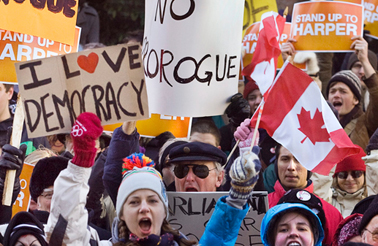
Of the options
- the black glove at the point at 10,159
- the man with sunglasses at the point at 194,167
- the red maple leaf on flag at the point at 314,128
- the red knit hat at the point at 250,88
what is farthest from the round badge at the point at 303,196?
the red knit hat at the point at 250,88

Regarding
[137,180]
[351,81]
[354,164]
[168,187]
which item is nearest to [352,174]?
[354,164]

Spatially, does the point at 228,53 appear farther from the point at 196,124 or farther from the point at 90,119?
the point at 90,119

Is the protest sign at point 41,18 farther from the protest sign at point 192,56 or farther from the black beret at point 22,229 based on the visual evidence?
the black beret at point 22,229

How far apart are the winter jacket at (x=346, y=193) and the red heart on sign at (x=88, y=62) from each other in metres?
2.31

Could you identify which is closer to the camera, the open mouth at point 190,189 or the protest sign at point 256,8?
the open mouth at point 190,189

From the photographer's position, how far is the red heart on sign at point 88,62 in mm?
3850

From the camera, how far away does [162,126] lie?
5316 millimetres

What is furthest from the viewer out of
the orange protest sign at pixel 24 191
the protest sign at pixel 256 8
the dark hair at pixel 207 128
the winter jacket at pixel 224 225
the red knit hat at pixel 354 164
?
the protest sign at pixel 256 8

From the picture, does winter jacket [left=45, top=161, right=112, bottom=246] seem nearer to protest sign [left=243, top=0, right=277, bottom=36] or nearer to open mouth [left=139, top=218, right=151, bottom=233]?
open mouth [left=139, top=218, right=151, bottom=233]

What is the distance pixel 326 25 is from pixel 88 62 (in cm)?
340

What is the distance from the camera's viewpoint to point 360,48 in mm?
6266

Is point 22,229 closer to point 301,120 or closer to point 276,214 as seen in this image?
point 276,214

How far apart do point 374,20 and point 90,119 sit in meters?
4.78

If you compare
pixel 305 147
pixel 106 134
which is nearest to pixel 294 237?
pixel 305 147
